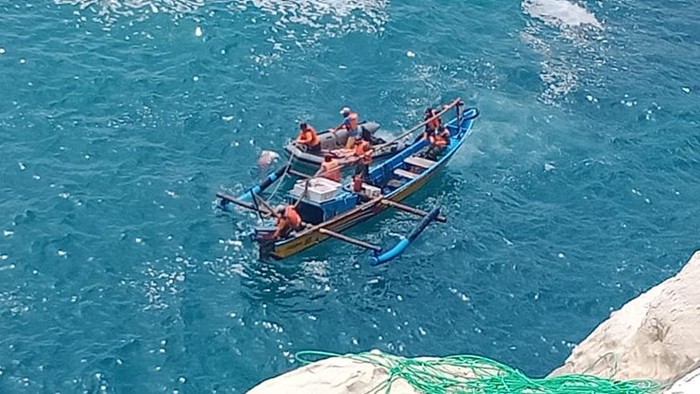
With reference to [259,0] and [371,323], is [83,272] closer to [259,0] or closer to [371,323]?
[371,323]

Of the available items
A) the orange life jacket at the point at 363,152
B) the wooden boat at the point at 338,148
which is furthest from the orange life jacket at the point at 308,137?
the orange life jacket at the point at 363,152

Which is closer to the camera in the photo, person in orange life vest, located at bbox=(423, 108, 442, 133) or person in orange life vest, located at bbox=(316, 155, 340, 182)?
person in orange life vest, located at bbox=(316, 155, 340, 182)

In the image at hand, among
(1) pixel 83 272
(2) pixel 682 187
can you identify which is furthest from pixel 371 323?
(2) pixel 682 187

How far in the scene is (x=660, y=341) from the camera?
11352 millimetres

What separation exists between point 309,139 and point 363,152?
178cm

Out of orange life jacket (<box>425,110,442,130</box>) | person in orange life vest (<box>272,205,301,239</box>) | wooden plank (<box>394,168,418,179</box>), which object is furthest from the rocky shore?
orange life jacket (<box>425,110,442,130</box>)

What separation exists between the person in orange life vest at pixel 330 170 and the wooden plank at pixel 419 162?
284cm

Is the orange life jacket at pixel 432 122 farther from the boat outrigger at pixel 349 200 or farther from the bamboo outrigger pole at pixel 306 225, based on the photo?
the bamboo outrigger pole at pixel 306 225

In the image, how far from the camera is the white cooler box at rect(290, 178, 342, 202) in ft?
95.2

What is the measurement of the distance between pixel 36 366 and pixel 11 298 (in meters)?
2.64

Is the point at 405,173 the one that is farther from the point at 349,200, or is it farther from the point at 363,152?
the point at 349,200

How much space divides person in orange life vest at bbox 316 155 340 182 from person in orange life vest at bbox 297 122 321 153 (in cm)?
113

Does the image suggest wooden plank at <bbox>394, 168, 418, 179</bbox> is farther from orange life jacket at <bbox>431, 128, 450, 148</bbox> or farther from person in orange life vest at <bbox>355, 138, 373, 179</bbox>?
orange life jacket at <bbox>431, 128, 450, 148</bbox>

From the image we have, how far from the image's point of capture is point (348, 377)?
10.8 meters
